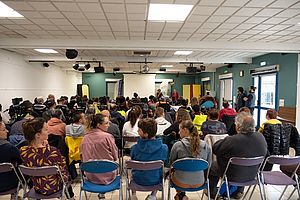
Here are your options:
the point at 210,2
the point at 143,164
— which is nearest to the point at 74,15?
the point at 210,2

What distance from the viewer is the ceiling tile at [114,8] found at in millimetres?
4301

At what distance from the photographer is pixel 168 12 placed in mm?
4668

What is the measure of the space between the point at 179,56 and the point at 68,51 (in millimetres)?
4416

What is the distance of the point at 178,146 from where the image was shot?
9.84 feet

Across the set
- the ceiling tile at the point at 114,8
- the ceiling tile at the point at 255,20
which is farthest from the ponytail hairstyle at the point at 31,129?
the ceiling tile at the point at 255,20

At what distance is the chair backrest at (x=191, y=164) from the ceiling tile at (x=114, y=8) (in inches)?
109

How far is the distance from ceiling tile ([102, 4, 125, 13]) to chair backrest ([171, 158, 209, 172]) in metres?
2.78

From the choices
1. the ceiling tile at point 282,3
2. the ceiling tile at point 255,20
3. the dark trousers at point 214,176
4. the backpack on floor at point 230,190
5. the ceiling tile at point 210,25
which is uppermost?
the ceiling tile at point 210,25

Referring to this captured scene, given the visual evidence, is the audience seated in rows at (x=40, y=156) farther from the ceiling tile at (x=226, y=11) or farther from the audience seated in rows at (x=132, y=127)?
the ceiling tile at (x=226, y=11)

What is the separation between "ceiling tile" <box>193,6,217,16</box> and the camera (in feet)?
14.3

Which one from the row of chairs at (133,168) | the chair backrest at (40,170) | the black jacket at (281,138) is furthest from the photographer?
the black jacket at (281,138)

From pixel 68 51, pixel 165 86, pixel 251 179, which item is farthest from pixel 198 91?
pixel 251 179

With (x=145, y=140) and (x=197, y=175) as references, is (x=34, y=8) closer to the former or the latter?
(x=145, y=140)

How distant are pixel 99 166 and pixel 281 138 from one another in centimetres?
254
